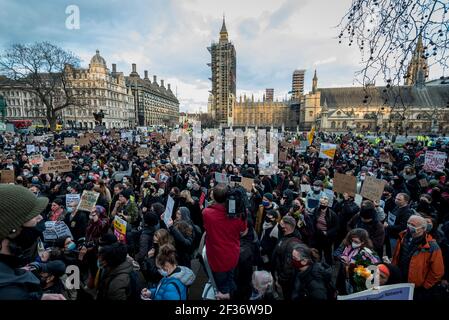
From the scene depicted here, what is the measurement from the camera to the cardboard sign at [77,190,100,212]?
16.0 feet

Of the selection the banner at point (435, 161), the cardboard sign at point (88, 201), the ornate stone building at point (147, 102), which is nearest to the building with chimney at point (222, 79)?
the ornate stone building at point (147, 102)

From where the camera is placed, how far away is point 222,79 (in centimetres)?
8938

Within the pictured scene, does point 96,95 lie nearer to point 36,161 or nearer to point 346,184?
point 36,161

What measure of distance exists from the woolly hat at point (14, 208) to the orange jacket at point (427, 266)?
3.72 m

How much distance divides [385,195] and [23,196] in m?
6.56

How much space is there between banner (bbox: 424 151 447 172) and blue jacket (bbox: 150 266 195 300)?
9664mm

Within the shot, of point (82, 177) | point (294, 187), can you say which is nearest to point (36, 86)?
point (82, 177)

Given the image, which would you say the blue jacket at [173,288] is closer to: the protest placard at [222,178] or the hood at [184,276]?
the hood at [184,276]

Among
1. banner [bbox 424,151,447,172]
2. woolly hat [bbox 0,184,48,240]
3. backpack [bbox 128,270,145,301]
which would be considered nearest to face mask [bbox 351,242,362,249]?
backpack [bbox 128,270,145,301]

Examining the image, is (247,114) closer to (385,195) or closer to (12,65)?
(12,65)

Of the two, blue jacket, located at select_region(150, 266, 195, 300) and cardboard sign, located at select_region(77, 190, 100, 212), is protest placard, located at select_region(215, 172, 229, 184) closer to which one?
cardboard sign, located at select_region(77, 190, 100, 212)

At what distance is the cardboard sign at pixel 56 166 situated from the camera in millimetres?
8219

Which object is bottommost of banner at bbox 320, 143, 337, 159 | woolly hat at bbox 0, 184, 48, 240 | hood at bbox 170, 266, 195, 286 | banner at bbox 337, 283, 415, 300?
hood at bbox 170, 266, 195, 286

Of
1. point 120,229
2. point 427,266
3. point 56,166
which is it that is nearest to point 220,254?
point 120,229
